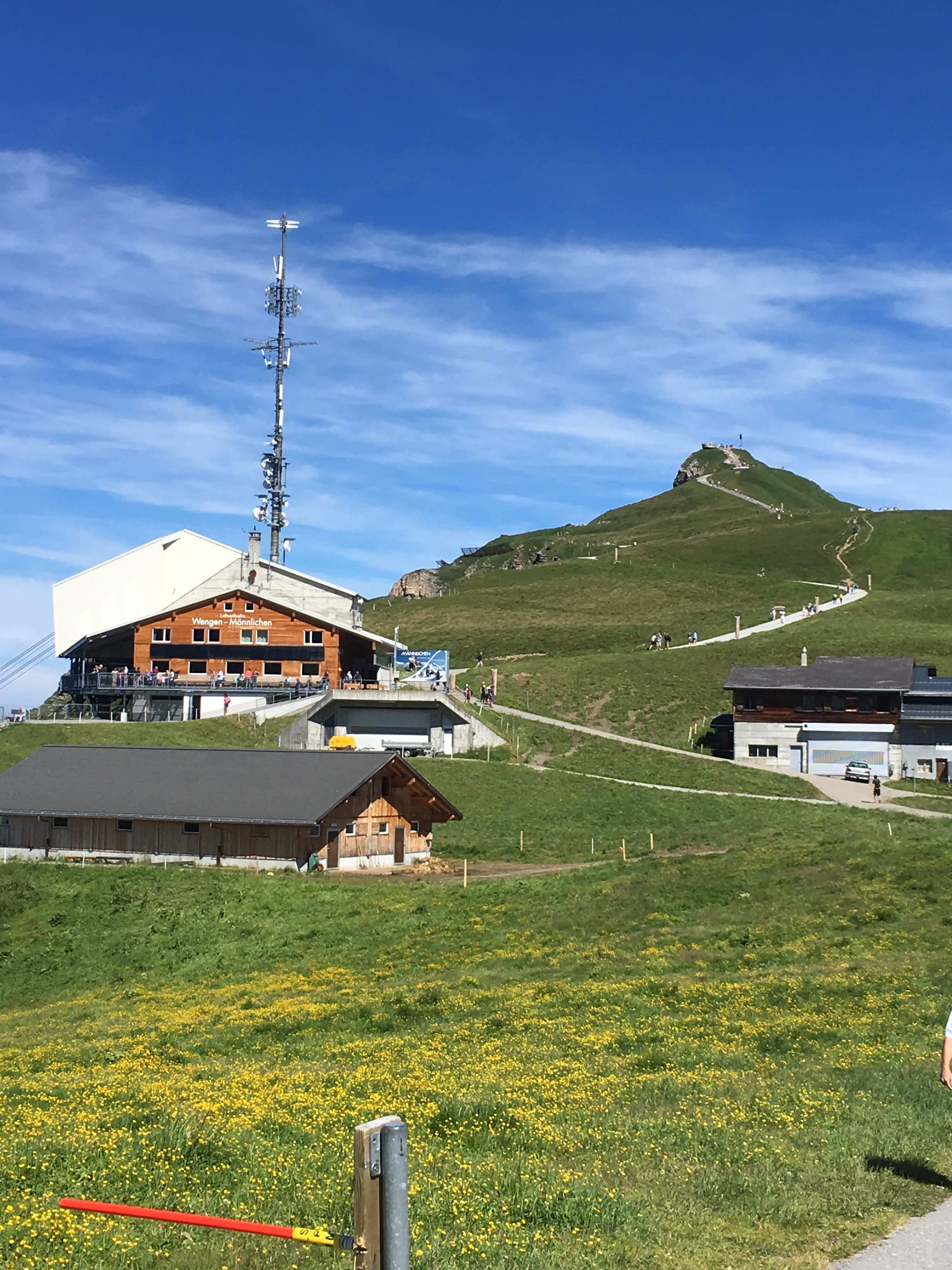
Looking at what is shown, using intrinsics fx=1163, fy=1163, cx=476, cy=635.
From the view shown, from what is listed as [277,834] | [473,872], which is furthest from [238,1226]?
[277,834]

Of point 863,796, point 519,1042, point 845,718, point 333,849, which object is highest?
Result: point 845,718

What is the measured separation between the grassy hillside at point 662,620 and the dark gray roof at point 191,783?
40271mm

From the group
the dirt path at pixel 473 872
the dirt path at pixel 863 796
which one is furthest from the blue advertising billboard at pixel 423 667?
the dirt path at pixel 473 872

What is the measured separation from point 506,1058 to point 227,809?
33.0 meters

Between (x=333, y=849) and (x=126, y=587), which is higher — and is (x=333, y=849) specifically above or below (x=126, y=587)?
below

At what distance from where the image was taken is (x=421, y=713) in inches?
3226

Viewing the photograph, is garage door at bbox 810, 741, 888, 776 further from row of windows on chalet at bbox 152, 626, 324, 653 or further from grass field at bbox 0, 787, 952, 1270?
grass field at bbox 0, 787, 952, 1270

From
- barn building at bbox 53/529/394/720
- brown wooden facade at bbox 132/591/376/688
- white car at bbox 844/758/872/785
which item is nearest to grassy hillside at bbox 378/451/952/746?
white car at bbox 844/758/872/785

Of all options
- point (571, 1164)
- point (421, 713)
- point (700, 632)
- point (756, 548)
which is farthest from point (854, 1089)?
Answer: point (756, 548)

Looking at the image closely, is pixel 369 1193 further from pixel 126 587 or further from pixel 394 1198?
pixel 126 587

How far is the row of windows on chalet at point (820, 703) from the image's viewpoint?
267ft

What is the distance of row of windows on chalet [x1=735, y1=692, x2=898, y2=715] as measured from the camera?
267 feet

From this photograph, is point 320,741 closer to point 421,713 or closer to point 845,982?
point 421,713

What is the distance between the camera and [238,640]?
8706 cm
